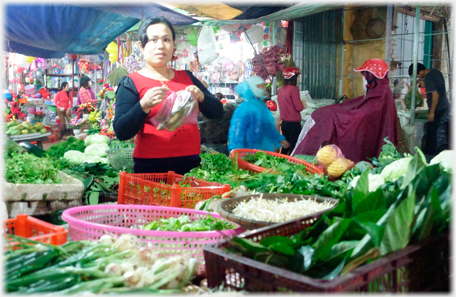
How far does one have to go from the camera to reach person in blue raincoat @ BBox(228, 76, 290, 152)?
418 cm

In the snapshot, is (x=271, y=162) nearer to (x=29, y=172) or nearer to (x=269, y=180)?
(x=269, y=180)

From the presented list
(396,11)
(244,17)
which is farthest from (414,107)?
(244,17)

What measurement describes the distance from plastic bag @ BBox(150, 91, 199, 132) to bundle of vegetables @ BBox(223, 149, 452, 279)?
1354 millimetres

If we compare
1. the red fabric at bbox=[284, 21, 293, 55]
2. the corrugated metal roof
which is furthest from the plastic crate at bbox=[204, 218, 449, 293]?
the red fabric at bbox=[284, 21, 293, 55]

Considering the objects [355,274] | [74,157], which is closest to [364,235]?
[355,274]

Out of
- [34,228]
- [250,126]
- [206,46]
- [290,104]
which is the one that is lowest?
[34,228]

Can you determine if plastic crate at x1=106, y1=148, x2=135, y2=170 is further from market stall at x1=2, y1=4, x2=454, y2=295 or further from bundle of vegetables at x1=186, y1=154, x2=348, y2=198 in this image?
bundle of vegetables at x1=186, y1=154, x2=348, y2=198

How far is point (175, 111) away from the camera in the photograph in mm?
2609

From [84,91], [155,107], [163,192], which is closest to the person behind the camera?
[163,192]

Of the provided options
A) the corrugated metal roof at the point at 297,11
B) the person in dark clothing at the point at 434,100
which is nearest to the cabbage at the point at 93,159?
the corrugated metal roof at the point at 297,11

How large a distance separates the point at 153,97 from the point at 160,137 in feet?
1.12

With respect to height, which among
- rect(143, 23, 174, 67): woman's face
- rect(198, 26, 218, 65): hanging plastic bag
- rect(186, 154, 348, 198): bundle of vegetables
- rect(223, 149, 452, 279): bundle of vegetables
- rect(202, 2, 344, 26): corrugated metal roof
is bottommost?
rect(186, 154, 348, 198): bundle of vegetables

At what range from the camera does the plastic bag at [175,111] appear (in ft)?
8.57

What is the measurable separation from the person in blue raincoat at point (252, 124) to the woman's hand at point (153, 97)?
1.73 meters
